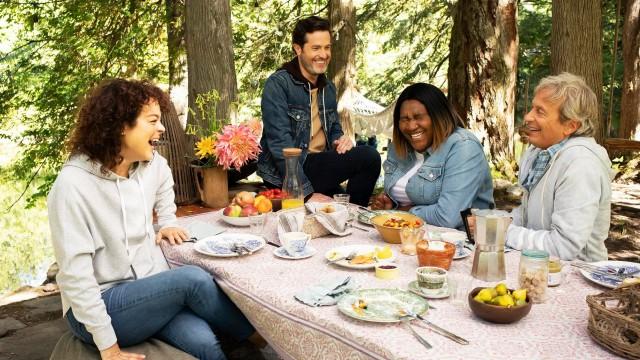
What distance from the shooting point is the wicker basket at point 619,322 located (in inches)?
52.1

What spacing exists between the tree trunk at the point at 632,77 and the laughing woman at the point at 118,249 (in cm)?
754

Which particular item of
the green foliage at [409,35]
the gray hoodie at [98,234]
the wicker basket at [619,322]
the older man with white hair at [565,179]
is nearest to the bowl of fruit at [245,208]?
the gray hoodie at [98,234]

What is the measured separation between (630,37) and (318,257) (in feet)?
25.5

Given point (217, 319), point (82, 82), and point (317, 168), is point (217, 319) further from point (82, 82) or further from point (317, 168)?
point (82, 82)

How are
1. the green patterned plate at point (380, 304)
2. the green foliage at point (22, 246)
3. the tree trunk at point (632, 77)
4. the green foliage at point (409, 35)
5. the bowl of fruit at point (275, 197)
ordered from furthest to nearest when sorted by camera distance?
the green foliage at point (409, 35), the green foliage at point (22, 246), the tree trunk at point (632, 77), the bowl of fruit at point (275, 197), the green patterned plate at point (380, 304)

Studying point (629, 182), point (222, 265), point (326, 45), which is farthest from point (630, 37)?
point (222, 265)

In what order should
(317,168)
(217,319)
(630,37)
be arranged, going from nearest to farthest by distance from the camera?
(217,319), (317,168), (630,37)

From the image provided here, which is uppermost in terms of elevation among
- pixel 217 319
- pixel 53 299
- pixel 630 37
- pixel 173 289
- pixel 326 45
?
pixel 630 37

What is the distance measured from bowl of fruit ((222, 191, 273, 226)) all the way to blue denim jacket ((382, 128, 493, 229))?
0.78 meters

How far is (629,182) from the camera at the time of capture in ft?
24.8

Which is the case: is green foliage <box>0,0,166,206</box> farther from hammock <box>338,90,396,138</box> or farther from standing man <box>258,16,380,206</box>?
hammock <box>338,90,396,138</box>

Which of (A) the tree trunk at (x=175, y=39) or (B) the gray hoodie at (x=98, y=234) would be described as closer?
(B) the gray hoodie at (x=98, y=234)

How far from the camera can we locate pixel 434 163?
118 inches

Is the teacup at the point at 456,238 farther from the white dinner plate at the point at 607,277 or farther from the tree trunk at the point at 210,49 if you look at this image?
the tree trunk at the point at 210,49
